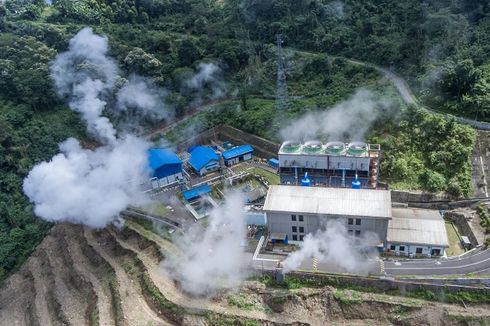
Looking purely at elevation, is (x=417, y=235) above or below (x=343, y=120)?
below

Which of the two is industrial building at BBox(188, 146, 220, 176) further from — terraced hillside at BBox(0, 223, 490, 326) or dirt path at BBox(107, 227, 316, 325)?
dirt path at BBox(107, 227, 316, 325)

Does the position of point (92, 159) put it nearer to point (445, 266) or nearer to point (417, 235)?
point (417, 235)

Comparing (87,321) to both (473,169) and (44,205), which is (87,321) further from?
(473,169)

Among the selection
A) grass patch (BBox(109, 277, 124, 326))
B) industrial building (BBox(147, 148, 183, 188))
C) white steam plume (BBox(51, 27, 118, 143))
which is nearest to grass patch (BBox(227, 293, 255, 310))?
grass patch (BBox(109, 277, 124, 326))

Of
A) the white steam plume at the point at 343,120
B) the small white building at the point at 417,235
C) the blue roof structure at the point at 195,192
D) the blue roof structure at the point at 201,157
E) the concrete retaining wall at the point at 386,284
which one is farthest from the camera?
the blue roof structure at the point at 201,157

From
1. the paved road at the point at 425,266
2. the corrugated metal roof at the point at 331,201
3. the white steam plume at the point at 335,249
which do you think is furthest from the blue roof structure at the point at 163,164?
the white steam plume at the point at 335,249

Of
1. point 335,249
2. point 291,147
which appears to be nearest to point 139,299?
point 335,249

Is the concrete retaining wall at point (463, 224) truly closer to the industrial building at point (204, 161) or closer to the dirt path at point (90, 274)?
the industrial building at point (204, 161)
